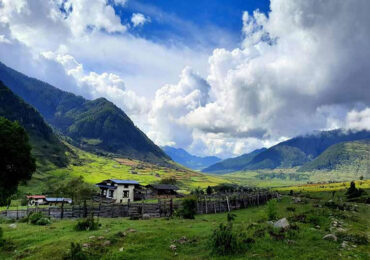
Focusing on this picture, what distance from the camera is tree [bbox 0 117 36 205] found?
25938 mm

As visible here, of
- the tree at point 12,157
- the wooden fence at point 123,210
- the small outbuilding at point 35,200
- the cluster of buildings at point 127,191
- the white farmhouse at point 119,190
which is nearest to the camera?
the tree at point 12,157

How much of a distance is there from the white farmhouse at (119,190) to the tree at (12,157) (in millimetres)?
60430

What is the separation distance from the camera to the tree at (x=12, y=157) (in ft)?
85.1

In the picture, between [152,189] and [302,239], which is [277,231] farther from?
[152,189]

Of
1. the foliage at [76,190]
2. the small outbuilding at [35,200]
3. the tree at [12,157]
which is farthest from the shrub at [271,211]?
the small outbuilding at [35,200]

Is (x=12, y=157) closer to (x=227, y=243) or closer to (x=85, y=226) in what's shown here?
(x=85, y=226)

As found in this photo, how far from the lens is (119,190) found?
8775 cm

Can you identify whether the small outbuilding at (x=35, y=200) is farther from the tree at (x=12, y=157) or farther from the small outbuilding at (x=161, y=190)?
the tree at (x=12, y=157)

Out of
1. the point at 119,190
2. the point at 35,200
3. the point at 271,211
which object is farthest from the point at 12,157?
the point at 35,200

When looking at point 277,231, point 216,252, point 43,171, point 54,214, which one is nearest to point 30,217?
point 54,214

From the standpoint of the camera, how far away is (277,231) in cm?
2014

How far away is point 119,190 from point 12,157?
6395cm

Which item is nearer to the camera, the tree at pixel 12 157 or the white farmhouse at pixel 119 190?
the tree at pixel 12 157

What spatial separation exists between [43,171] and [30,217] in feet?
539
